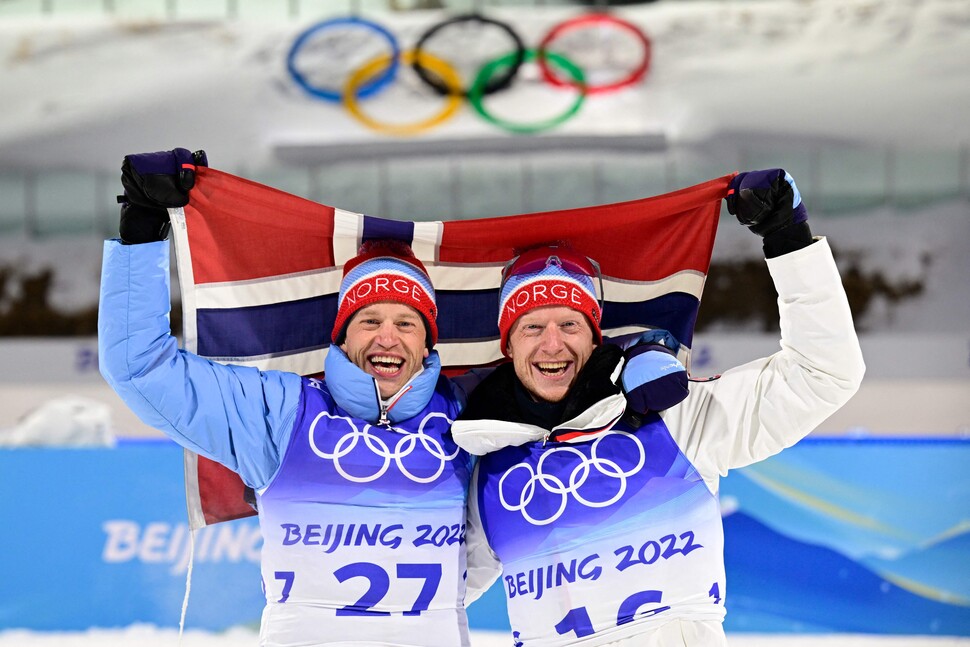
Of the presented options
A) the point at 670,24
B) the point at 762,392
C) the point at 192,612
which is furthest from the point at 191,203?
the point at 670,24

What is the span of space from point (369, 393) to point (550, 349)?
0.48 metres

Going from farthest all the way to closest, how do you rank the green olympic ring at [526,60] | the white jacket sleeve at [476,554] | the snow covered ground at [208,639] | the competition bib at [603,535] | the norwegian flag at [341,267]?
the green olympic ring at [526,60] → the snow covered ground at [208,639] → the norwegian flag at [341,267] → the white jacket sleeve at [476,554] → the competition bib at [603,535]

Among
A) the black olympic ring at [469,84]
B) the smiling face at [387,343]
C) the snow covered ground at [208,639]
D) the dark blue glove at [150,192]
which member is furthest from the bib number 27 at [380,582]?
the black olympic ring at [469,84]

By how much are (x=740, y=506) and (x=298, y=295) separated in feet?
7.81

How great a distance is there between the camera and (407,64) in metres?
10.4

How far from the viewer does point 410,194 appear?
10.4 metres

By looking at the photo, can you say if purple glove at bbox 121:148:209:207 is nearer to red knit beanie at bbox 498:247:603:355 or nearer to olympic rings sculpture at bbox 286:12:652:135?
red knit beanie at bbox 498:247:603:355

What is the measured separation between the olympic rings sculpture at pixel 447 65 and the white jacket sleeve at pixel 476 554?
822 cm

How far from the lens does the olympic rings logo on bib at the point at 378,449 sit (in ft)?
7.89

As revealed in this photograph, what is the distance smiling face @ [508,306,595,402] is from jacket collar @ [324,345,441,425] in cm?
25

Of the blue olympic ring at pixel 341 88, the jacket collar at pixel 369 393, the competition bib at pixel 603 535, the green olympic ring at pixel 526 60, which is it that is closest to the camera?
the competition bib at pixel 603 535

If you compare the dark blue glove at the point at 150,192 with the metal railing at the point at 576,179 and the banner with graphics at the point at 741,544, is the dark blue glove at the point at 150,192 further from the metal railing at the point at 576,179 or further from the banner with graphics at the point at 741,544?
the metal railing at the point at 576,179

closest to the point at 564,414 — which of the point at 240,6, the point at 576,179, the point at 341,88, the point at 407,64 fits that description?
the point at 576,179

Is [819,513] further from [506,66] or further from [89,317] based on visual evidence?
[89,317]
